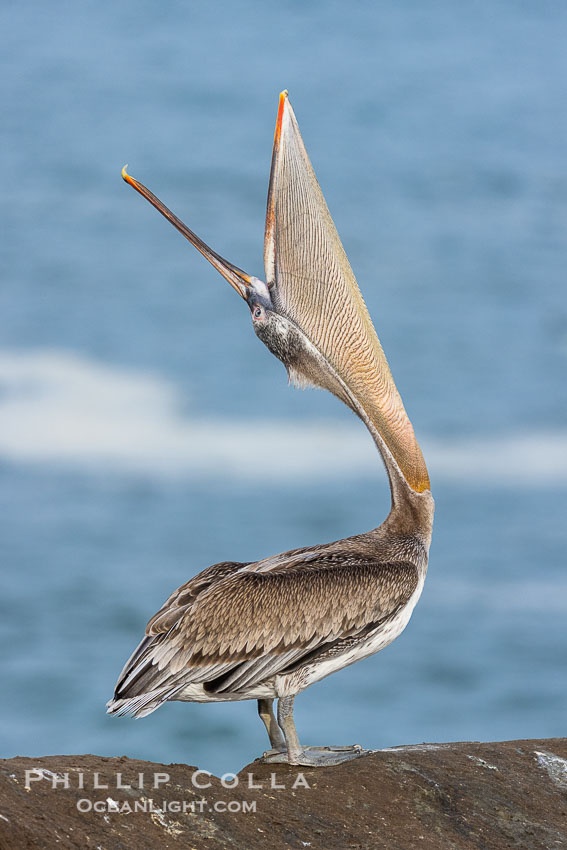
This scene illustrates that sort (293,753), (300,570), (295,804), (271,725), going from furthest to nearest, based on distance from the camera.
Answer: (271,725), (300,570), (293,753), (295,804)

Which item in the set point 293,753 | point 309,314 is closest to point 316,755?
point 293,753

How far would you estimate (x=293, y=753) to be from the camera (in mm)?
5281

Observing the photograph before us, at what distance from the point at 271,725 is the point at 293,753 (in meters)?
0.42

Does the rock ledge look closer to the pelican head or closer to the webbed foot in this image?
the webbed foot

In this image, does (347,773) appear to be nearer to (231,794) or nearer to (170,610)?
(231,794)

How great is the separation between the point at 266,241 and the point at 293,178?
38 cm

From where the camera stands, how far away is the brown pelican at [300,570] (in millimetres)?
5246

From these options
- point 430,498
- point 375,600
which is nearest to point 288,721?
point 375,600

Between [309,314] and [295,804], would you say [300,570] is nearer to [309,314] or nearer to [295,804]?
[295,804]

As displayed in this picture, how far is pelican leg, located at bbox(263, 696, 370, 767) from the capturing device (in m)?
5.29

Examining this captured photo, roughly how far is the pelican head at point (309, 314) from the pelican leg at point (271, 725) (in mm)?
1332

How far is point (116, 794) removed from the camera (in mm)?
4402

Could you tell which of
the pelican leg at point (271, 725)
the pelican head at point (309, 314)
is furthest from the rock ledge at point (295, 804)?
the pelican head at point (309, 314)

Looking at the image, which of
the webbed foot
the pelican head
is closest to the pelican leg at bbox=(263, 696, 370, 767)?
the webbed foot
